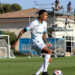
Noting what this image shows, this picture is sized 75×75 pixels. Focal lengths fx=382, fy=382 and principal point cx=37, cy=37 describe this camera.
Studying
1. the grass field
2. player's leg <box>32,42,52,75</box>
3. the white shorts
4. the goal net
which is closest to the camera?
player's leg <box>32,42,52,75</box>

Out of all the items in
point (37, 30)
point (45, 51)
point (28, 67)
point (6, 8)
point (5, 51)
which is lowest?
point (5, 51)

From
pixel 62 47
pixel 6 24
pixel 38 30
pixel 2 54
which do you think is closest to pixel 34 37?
pixel 38 30

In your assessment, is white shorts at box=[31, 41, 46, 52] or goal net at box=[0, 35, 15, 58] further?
goal net at box=[0, 35, 15, 58]

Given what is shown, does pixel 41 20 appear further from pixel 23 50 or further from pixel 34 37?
pixel 23 50

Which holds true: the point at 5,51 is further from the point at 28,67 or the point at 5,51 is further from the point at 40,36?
the point at 40,36

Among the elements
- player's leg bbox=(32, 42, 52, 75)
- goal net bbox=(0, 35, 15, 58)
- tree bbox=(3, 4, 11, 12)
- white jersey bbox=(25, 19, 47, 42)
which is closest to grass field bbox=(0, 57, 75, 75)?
player's leg bbox=(32, 42, 52, 75)

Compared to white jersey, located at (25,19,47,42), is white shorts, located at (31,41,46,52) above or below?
below

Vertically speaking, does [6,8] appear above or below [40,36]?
above

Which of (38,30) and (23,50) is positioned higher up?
(38,30)

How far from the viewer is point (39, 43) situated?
12.6 meters

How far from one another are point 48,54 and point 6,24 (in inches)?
1940

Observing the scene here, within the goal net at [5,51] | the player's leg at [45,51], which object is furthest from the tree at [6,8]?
the player's leg at [45,51]

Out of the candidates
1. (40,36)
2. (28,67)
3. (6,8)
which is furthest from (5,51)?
(6,8)

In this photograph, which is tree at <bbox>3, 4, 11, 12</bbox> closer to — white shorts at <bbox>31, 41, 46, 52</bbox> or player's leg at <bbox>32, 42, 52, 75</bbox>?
white shorts at <bbox>31, 41, 46, 52</bbox>
